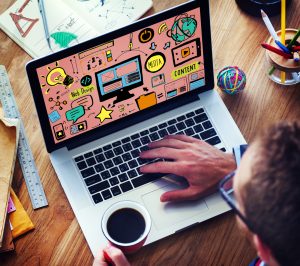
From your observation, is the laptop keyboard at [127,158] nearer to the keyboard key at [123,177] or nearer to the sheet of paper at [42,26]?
the keyboard key at [123,177]

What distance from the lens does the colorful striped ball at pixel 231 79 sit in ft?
4.44

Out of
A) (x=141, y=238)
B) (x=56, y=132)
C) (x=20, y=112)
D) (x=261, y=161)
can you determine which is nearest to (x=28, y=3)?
(x=20, y=112)

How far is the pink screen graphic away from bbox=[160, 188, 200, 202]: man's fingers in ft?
0.69

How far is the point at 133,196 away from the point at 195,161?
0.15m

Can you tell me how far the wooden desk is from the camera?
1.24 m

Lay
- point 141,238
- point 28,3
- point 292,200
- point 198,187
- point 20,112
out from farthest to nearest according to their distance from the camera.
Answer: point 28,3 → point 20,112 → point 198,187 → point 141,238 → point 292,200

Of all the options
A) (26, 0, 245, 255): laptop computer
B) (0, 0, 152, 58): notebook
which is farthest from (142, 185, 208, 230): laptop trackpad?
(0, 0, 152, 58): notebook

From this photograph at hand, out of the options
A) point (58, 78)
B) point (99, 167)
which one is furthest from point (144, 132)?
point (58, 78)

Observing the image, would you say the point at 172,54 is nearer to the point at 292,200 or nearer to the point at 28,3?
the point at 28,3

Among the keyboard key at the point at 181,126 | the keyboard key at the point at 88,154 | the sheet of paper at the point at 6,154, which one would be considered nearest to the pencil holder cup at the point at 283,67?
the keyboard key at the point at 181,126

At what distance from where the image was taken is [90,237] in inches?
48.7

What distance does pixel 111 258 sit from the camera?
3.81ft

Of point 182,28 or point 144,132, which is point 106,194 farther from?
point 182,28

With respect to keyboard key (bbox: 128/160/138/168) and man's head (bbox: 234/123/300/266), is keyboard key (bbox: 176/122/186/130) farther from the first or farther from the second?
man's head (bbox: 234/123/300/266)
